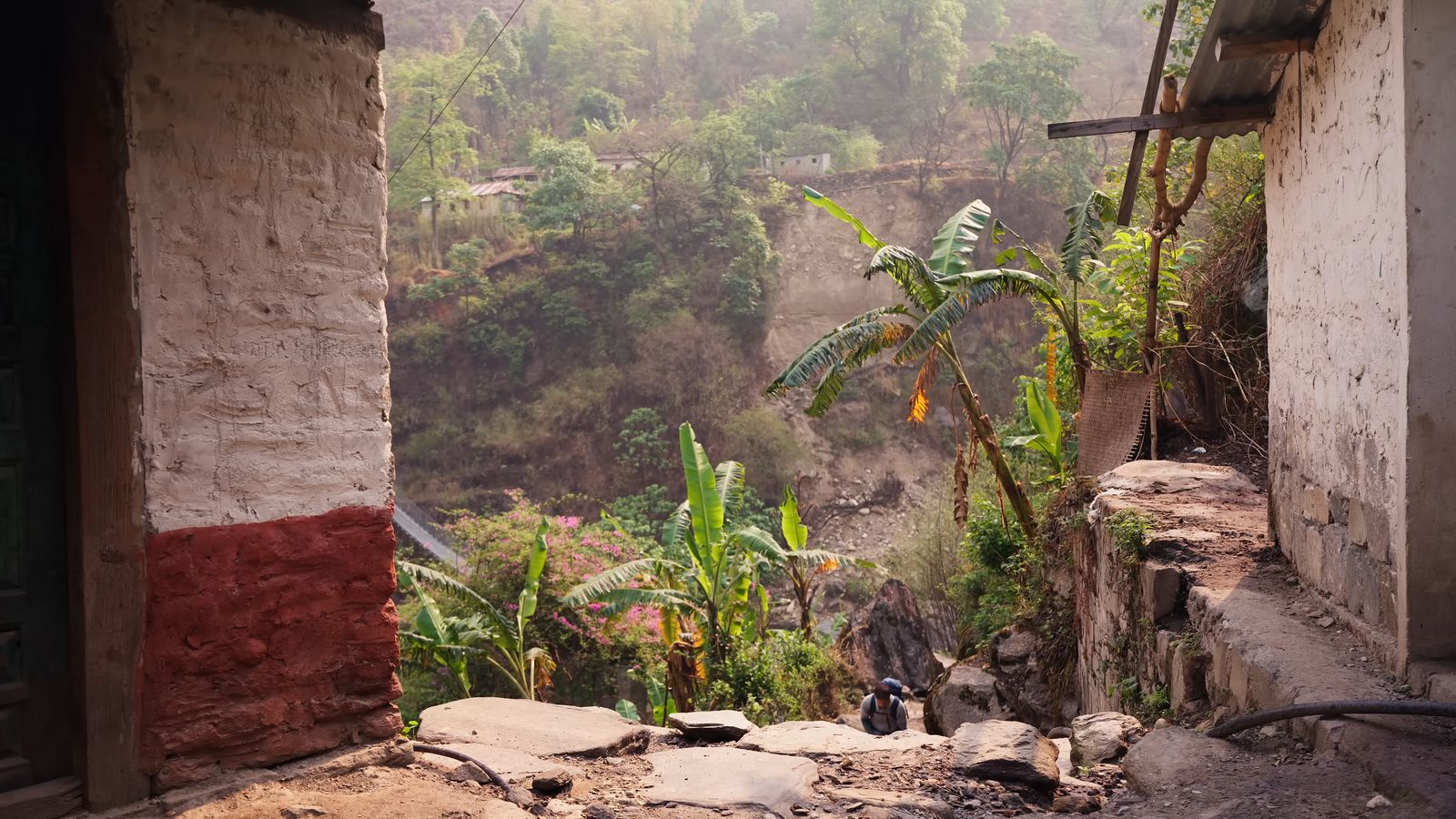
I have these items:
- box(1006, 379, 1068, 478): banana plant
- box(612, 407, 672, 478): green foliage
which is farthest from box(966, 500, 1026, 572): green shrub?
box(612, 407, 672, 478): green foliage

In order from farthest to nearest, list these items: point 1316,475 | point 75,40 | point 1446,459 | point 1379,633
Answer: point 1316,475
point 1379,633
point 1446,459
point 75,40

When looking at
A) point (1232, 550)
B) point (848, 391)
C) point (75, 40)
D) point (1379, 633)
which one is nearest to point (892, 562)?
point (848, 391)

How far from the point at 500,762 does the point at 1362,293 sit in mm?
3598

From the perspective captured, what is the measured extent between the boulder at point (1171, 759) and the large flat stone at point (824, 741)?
75 centimetres

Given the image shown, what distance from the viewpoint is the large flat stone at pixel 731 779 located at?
10.6 feet

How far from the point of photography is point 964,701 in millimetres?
8258

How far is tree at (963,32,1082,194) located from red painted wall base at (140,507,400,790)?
32.7 meters

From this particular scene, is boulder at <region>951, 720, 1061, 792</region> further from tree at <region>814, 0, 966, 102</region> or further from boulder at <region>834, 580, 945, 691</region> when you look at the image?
tree at <region>814, 0, 966, 102</region>

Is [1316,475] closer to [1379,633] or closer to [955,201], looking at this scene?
[1379,633]

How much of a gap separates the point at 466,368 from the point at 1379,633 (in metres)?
28.4

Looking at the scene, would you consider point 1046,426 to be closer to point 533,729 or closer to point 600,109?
point 533,729

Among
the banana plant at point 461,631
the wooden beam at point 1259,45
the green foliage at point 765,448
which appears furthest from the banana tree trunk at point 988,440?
the green foliage at point 765,448

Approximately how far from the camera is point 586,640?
13.5 metres

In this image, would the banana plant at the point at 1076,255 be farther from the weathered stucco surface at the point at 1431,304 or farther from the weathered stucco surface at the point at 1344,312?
the weathered stucco surface at the point at 1431,304
